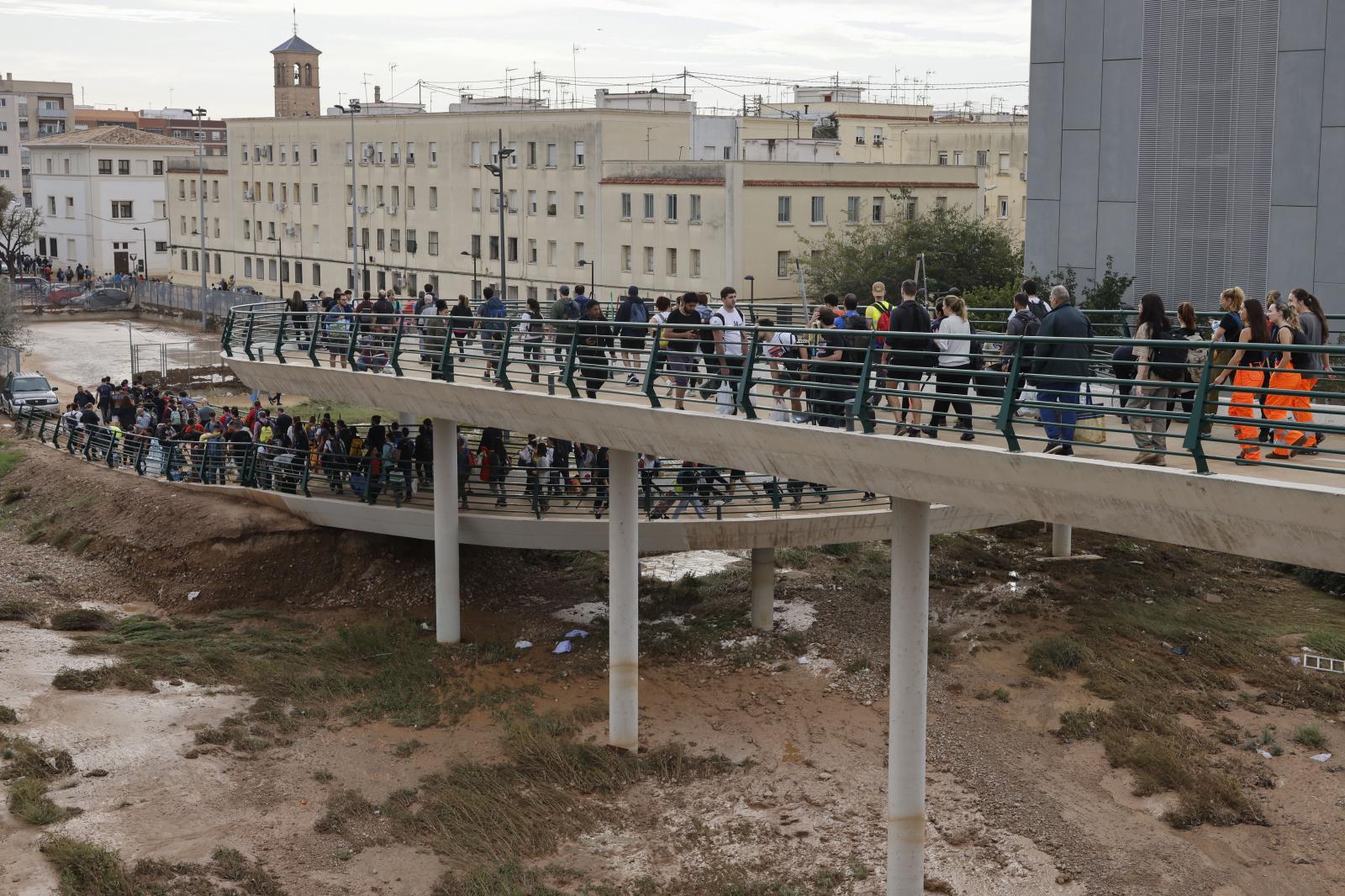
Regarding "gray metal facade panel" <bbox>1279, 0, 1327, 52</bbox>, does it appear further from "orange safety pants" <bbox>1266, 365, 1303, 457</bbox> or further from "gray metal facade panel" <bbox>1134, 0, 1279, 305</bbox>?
"orange safety pants" <bbox>1266, 365, 1303, 457</bbox>

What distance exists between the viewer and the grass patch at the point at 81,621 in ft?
84.7

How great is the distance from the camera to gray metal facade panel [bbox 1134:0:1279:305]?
2697 centimetres

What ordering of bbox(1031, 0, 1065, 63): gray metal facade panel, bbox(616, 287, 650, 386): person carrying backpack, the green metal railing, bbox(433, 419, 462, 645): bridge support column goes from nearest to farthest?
the green metal railing, bbox(616, 287, 650, 386): person carrying backpack, bbox(433, 419, 462, 645): bridge support column, bbox(1031, 0, 1065, 63): gray metal facade panel

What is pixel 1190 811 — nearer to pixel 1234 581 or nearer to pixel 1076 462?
pixel 1076 462

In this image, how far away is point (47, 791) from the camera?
61.7ft

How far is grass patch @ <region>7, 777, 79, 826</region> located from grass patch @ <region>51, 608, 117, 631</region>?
7317 mm

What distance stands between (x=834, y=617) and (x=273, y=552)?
34.2 feet

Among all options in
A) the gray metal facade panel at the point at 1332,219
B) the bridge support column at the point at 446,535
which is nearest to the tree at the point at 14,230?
the bridge support column at the point at 446,535

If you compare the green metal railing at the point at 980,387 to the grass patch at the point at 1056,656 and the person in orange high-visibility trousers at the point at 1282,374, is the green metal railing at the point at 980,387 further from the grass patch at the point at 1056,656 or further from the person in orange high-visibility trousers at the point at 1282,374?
the grass patch at the point at 1056,656

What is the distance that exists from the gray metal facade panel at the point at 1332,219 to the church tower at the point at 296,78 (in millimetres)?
75672

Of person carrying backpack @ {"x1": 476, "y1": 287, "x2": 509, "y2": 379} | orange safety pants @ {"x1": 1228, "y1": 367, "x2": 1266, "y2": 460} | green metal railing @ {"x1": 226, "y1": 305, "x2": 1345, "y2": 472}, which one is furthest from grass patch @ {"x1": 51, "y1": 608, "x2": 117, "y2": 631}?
orange safety pants @ {"x1": 1228, "y1": 367, "x2": 1266, "y2": 460}

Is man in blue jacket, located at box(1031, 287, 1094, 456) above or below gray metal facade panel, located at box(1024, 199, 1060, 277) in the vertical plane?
below

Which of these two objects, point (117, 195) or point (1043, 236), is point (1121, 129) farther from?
point (117, 195)

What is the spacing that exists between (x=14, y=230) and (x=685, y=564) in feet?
258
